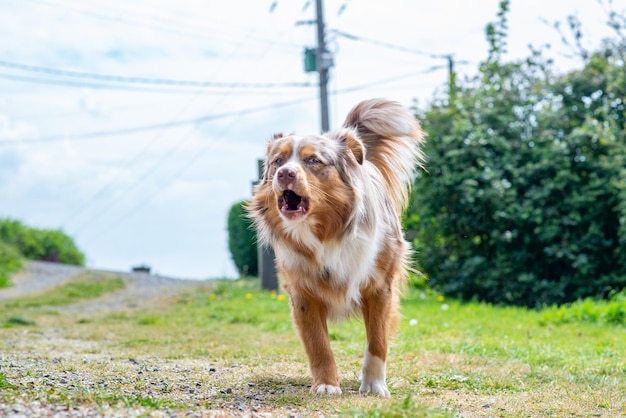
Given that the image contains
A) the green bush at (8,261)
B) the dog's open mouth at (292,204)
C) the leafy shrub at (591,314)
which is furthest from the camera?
the green bush at (8,261)

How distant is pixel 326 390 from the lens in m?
5.06

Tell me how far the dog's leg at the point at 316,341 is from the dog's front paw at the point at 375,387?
189 mm

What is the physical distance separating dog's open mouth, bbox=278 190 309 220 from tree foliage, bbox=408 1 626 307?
734 cm

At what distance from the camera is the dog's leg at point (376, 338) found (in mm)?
5242

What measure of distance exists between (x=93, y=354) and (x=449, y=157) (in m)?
7.08

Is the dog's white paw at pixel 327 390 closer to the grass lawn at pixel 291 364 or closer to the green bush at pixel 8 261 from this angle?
the grass lawn at pixel 291 364

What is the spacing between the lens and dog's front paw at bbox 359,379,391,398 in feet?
17.0

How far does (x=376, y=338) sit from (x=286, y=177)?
1346 mm

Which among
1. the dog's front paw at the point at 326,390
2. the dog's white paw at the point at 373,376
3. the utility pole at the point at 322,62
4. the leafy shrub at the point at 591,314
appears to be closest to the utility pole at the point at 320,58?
the utility pole at the point at 322,62

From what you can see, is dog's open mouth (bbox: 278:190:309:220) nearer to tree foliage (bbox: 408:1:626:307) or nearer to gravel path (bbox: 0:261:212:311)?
tree foliage (bbox: 408:1:626:307)

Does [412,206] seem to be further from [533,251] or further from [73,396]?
[73,396]

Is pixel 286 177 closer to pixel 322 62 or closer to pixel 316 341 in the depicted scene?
pixel 316 341

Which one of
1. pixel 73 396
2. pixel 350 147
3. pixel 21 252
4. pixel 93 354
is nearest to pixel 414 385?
pixel 350 147

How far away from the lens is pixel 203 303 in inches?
519
